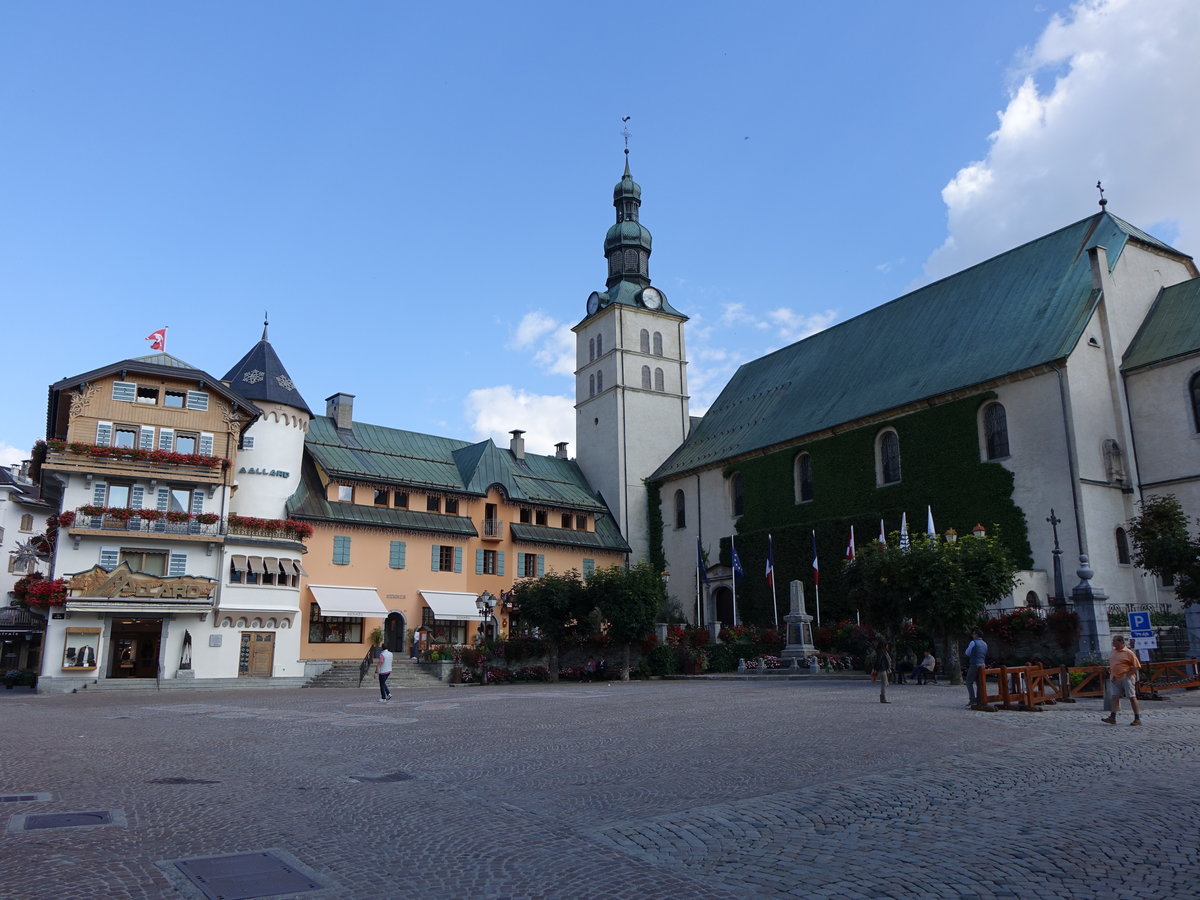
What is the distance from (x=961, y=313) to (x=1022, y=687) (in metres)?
28.0

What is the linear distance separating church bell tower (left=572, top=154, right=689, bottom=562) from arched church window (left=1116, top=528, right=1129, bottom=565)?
26404 mm

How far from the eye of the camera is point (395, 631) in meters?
44.3

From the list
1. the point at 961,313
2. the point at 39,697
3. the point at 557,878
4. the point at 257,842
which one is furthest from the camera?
the point at 961,313

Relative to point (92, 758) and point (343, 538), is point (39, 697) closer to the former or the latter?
point (343, 538)

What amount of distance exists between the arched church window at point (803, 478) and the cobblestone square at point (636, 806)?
28697 mm

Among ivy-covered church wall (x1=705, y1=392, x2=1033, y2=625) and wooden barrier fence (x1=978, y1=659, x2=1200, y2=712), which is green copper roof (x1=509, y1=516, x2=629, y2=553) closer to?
ivy-covered church wall (x1=705, y1=392, x2=1033, y2=625)

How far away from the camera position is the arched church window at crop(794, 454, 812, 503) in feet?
151

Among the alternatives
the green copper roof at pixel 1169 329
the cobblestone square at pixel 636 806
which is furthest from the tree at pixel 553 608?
the green copper roof at pixel 1169 329

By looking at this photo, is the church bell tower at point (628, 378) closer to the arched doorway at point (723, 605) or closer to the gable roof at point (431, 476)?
the gable roof at point (431, 476)

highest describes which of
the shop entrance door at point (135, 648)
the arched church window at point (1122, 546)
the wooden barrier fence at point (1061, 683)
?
the arched church window at point (1122, 546)

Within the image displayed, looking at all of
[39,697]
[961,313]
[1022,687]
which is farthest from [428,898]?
[961,313]

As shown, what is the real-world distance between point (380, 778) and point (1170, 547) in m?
24.0

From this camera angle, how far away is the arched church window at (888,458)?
41562 mm

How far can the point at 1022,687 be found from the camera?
18.4 m
